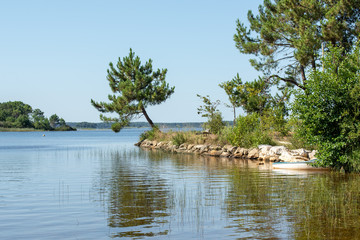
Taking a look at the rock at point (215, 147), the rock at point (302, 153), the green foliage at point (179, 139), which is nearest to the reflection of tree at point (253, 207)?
the rock at point (302, 153)

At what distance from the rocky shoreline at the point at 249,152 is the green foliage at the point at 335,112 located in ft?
12.8

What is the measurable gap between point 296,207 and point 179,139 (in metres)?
27.3

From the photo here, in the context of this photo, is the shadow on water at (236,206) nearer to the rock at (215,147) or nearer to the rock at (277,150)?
the rock at (277,150)

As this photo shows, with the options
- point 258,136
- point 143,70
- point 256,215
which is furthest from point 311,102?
point 143,70

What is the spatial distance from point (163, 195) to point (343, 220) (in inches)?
222

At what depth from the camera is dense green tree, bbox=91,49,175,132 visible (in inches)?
1806

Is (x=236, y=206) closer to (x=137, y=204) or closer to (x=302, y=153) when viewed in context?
(x=137, y=204)

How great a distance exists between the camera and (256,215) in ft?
31.9

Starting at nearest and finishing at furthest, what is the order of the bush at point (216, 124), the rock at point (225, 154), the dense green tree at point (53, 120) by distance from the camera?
the rock at point (225, 154) → the bush at point (216, 124) → the dense green tree at point (53, 120)

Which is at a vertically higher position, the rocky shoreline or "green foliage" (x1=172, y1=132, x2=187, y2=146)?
"green foliage" (x1=172, y1=132, x2=187, y2=146)

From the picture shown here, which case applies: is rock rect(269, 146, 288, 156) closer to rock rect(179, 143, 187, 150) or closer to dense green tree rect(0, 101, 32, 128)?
rock rect(179, 143, 187, 150)

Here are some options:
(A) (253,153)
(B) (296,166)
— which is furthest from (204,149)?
(B) (296,166)

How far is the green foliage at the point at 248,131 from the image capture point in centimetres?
2814

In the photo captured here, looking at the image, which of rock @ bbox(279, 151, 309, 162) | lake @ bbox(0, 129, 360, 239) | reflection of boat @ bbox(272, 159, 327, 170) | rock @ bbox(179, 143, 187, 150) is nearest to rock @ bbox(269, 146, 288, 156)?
rock @ bbox(279, 151, 309, 162)
